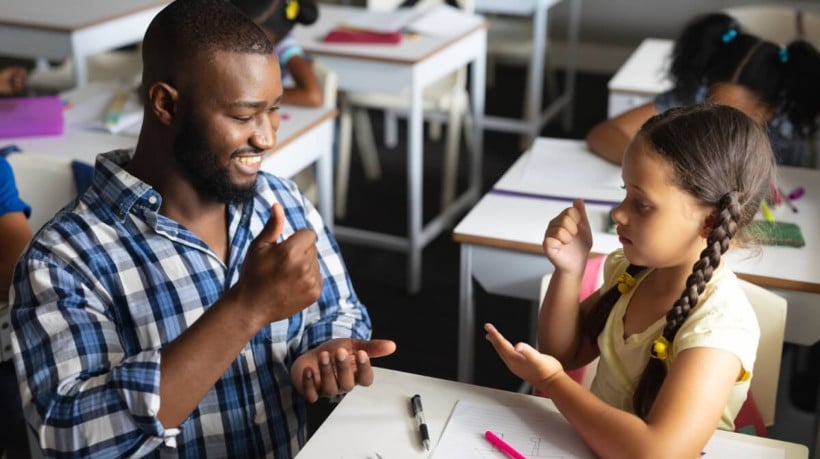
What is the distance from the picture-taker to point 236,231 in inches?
57.0

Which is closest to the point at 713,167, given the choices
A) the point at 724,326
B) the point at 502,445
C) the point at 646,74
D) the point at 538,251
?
the point at 724,326

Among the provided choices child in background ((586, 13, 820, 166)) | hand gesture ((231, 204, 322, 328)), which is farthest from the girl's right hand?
child in background ((586, 13, 820, 166))

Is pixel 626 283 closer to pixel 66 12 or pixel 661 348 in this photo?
pixel 661 348

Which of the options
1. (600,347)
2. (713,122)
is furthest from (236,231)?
(713,122)

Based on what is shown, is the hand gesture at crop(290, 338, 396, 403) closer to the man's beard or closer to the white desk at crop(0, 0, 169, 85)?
the man's beard

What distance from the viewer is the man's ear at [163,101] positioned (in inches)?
52.0

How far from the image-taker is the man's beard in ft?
4.35

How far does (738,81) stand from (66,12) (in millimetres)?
2264

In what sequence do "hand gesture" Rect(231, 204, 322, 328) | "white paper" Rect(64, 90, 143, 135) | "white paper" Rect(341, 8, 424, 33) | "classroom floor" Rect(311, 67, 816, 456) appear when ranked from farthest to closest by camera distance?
"white paper" Rect(341, 8, 424, 33), "classroom floor" Rect(311, 67, 816, 456), "white paper" Rect(64, 90, 143, 135), "hand gesture" Rect(231, 204, 322, 328)

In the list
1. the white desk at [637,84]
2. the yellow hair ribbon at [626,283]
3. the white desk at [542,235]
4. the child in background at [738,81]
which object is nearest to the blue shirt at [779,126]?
the child in background at [738,81]

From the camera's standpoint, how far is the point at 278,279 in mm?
1159

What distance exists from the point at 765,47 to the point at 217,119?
4.82 ft

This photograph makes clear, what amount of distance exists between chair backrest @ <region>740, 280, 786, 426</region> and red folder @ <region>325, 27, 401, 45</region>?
1.89m

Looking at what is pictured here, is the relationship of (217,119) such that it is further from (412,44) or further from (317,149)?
(412,44)
